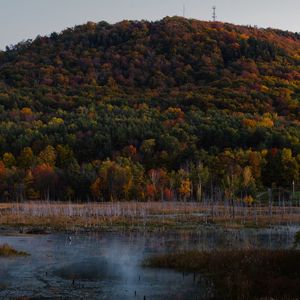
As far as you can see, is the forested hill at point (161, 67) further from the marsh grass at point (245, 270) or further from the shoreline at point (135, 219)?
the marsh grass at point (245, 270)

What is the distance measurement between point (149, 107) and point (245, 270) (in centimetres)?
10609

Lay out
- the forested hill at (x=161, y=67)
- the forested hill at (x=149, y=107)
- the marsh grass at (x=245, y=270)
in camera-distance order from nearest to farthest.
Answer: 1. the marsh grass at (x=245, y=270)
2. the forested hill at (x=149, y=107)
3. the forested hill at (x=161, y=67)

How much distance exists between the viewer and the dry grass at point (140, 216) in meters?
56.0

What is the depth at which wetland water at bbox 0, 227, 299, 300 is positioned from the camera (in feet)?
78.9

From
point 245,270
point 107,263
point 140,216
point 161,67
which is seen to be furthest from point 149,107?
point 245,270

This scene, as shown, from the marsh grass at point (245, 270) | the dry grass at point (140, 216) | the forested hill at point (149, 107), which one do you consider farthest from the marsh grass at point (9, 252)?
the forested hill at point (149, 107)

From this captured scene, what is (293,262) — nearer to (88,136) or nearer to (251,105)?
(88,136)

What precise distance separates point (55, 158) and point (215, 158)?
2590 centimetres

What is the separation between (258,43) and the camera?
153 meters

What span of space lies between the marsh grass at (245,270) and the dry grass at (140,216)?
923 inches

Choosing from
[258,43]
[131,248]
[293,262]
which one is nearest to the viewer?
[293,262]

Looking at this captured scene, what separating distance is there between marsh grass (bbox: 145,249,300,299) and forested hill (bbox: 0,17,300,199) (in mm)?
52674

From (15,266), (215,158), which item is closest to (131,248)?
(15,266)

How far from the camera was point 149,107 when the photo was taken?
131 metres
